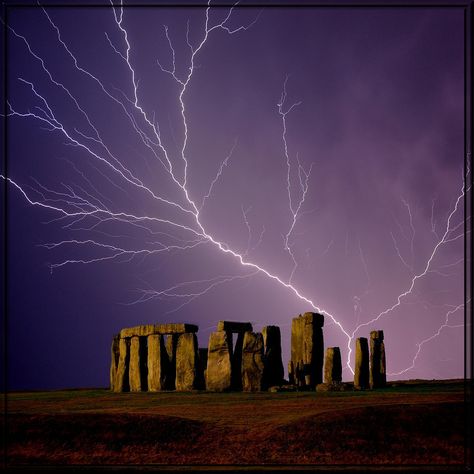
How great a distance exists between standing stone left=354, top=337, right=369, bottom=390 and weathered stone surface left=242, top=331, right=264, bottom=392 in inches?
109

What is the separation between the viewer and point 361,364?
55.4ft

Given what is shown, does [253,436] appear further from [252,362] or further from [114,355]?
[114,355]

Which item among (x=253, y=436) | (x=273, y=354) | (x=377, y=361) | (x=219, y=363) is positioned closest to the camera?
(x=253, y=436)

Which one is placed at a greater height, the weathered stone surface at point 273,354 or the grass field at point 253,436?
the weathered stone surface at point 273,354

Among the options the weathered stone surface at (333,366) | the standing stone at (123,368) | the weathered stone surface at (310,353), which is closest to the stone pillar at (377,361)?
the weathered stone surface at (333,366)

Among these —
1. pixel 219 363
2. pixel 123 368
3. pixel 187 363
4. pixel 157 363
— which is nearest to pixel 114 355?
pixel 123 368

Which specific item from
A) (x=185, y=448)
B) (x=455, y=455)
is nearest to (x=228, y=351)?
(x=185, y=448)

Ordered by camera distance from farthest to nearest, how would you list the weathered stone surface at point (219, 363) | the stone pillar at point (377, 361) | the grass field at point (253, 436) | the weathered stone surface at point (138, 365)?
the weathered stone surface at point (138, 365) < the stone pillar at point (377, 361) < the weathered stone surface at point (219, 363) < the grass field at point (253, 436)

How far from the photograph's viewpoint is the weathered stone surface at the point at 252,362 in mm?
15689

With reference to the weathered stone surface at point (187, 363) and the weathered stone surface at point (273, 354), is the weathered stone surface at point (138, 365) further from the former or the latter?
the weathered stone surface at point (273, 354)

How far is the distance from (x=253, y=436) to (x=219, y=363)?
6.77m

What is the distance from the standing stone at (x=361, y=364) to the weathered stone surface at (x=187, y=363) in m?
4.21

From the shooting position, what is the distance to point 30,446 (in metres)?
9.77

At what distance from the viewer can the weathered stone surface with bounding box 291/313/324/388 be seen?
1678cm
